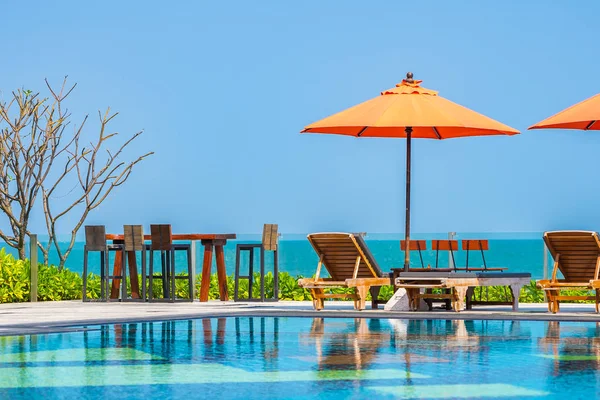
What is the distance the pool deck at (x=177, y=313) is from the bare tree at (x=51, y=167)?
12.0ft

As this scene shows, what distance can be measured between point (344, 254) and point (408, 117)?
6.10 ft

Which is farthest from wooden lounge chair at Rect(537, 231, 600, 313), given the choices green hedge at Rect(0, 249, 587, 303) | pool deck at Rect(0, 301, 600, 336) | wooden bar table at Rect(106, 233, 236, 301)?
wooden bar table at Rect(106, 233, 236, 301)

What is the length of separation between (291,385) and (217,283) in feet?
33.0

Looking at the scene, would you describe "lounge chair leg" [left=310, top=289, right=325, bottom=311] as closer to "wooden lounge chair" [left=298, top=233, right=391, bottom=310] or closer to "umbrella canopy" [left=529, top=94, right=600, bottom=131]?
"wooden lounge chair" [left=298, top=233, right=391, bottom=310]

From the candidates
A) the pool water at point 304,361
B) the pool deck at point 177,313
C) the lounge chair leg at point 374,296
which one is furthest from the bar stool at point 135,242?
the pool water at point 304,361

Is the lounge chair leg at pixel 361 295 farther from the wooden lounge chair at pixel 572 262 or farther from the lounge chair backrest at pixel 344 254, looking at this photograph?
Answer: the wooden lounge chair at pixel 572 262

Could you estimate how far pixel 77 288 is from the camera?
1645 centimetres

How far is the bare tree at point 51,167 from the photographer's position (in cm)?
1812

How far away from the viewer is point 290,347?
8.97 metres

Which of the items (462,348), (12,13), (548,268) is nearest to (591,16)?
(12,13)

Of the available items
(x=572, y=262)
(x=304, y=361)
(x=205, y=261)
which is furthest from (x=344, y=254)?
(x=304, y=361)

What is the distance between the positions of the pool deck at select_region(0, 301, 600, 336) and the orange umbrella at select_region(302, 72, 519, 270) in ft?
5.29

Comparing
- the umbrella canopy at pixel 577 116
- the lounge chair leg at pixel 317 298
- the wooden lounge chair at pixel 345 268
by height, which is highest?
the umbrella canopy at pixel 577 116

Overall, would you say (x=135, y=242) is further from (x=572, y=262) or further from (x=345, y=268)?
(x=572, y=262)
